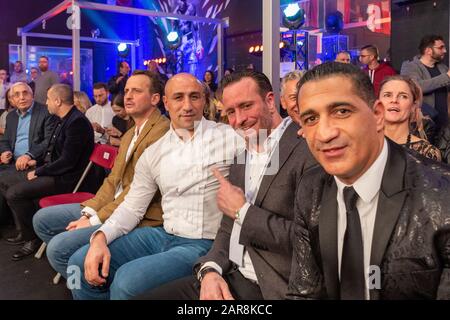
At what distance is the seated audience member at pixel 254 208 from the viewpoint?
157cm

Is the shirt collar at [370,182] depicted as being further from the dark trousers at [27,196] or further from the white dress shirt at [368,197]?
the dark trousers at [27,196]

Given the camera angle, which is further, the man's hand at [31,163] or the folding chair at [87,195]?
the man's hand at [31,163]

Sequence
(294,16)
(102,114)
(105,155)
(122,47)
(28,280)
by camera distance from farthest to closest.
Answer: (122,47), (294,16), (102,114), (105,155), (28,280)

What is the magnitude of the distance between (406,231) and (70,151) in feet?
11.2

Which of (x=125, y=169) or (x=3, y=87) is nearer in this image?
(x=125, y=169)

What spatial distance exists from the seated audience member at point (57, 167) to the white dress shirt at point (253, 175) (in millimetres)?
2496

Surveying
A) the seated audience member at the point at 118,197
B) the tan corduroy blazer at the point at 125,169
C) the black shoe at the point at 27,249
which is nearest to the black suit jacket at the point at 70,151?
the black shoe at the point at 27,249

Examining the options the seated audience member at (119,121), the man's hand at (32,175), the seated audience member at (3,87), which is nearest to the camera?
the man's hand at (32,175)

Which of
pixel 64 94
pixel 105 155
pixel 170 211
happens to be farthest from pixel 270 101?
pixel 64 94

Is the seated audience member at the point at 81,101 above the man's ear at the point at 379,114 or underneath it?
above

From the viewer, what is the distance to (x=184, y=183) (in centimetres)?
220

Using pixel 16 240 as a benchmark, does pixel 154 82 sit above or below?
above

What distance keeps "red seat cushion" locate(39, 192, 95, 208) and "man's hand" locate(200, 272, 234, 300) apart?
7.02 feet

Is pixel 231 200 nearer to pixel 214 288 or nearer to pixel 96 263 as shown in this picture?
pixel 214 288
